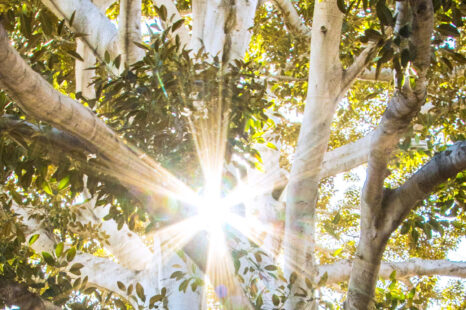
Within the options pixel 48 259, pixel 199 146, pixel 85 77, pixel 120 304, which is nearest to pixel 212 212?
pixel 199 146

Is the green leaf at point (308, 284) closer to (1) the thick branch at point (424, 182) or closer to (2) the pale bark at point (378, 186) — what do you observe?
(2) the pale bark at point (378, 186)

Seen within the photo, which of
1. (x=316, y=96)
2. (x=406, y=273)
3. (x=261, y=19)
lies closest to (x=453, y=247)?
(x=406, y=273)

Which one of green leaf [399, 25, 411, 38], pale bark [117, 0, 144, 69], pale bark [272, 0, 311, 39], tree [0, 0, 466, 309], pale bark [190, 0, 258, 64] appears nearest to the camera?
green leaf [399, 25, 411, 38]

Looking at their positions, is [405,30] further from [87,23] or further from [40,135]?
[87,23]

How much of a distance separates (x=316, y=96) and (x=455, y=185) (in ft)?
3.02

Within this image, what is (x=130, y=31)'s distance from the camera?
2889mm

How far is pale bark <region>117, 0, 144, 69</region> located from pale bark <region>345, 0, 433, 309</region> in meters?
1.71

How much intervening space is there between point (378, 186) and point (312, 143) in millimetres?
728

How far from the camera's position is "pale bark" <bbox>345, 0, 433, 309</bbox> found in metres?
1.62

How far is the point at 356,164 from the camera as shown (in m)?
3.77

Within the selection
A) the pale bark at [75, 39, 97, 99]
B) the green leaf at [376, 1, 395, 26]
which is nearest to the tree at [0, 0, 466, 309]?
the green leaf at [376, 1, 395, 26]

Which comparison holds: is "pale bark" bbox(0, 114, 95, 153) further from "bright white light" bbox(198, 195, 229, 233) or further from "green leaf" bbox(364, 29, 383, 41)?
"green leaf" bbox(364, 29, 383, 41)

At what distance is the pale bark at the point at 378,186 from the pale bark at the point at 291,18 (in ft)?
8.77

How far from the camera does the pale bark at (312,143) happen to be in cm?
238
